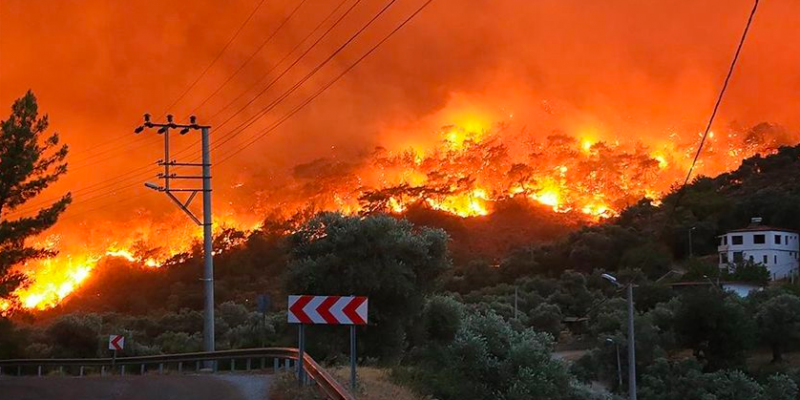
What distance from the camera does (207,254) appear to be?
33094 mm

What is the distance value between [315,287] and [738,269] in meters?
62.4

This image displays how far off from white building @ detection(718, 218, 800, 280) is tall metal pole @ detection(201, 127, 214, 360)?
71.8 meters

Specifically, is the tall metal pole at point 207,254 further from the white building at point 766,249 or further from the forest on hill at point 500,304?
the white building at point 766,249

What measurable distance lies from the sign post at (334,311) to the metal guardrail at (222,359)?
0.92 meters

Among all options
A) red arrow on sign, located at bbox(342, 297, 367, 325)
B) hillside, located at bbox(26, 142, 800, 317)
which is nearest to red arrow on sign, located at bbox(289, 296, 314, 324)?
red arrow on sign, located at bbox(342, 297, 367, 325)

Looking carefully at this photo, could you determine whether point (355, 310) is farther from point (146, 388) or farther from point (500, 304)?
point (500, 304)

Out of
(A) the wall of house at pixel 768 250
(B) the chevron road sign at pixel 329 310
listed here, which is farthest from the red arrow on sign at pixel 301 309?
(A) the wall of house at pixel 768 250

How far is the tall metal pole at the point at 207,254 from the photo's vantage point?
31256 mm

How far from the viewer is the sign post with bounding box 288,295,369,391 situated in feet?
48.9

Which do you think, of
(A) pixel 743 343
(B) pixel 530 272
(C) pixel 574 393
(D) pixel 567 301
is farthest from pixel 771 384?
(B) pixel 530 272

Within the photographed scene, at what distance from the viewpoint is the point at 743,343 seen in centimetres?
5206

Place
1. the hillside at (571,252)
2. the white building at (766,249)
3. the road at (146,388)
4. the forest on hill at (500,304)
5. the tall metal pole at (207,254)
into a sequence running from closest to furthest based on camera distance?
the road at (146,388), the forest on hill at (500,304), the tall metal pole at (207,254), the white building at (766,249), the hillside at (571,252)

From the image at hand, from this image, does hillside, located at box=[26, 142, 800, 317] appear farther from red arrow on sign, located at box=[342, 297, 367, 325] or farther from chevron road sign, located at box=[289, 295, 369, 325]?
red arrow on sign, located at box=[342, 297, 367, 325]

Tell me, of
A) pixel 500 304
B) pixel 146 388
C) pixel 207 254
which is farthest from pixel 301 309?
pixel 500 304
